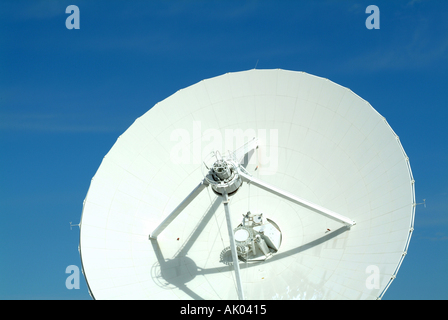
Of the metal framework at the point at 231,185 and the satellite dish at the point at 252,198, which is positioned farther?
the satellite dish at the point at 252,198

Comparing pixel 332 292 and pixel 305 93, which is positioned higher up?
pixel 305 93

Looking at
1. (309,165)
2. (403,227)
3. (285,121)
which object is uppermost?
(285,121)

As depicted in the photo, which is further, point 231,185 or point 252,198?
point 252,198

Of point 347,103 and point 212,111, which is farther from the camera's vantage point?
point 212,111

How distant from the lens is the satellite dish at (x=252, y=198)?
29.7 meters

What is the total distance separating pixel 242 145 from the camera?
34688 millimetres

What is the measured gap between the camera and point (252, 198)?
35812 mm

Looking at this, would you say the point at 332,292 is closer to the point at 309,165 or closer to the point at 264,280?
the point at 264,280

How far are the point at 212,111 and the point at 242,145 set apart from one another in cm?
311

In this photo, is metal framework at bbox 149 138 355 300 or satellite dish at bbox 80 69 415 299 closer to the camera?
metal framework at bbox 149 138 355 300

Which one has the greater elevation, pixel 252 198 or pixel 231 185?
pixel 231 185

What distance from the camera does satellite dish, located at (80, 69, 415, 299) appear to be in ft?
97.4
